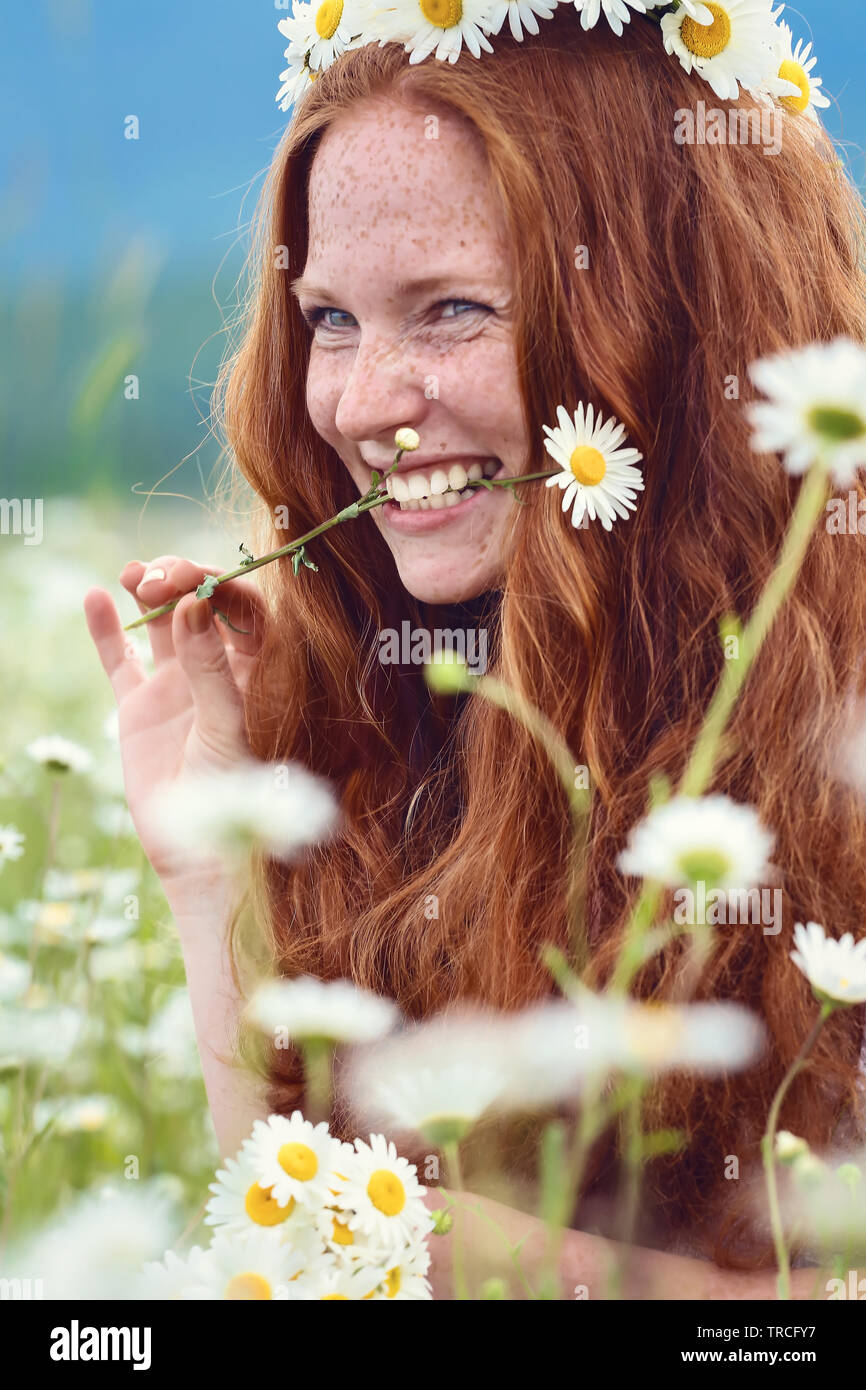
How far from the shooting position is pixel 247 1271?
19.3 inches

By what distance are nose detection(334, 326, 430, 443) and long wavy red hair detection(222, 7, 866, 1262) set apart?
A: 5 centimetres

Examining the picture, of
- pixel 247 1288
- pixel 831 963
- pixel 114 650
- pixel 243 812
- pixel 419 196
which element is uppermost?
pixel 419 196

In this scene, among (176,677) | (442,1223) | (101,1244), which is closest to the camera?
(442,1223)

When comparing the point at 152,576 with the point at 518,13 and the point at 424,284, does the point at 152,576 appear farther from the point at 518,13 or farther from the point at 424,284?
the point at 518,13

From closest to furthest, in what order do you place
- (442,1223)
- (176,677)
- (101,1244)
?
(442,1223) → (101,1244) → (176,677)

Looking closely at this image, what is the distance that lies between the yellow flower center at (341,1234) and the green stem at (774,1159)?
0.17m

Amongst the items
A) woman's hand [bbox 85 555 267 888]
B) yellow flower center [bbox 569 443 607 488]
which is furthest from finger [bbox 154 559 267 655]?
yellow flower center [bbox 569 443 607 488]

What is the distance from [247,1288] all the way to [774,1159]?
0.24m

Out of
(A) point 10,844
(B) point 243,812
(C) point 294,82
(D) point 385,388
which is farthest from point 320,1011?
(C) point 294,82

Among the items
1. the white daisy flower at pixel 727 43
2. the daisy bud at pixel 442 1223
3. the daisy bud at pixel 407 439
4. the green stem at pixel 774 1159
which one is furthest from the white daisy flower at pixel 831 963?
the white daisy flower at pixel 727 43

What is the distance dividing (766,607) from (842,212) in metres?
0.21

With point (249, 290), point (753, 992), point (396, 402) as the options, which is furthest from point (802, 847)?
point (249, 290)

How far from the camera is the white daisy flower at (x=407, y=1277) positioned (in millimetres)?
484

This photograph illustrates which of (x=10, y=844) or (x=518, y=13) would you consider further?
(x=10, y=844)
